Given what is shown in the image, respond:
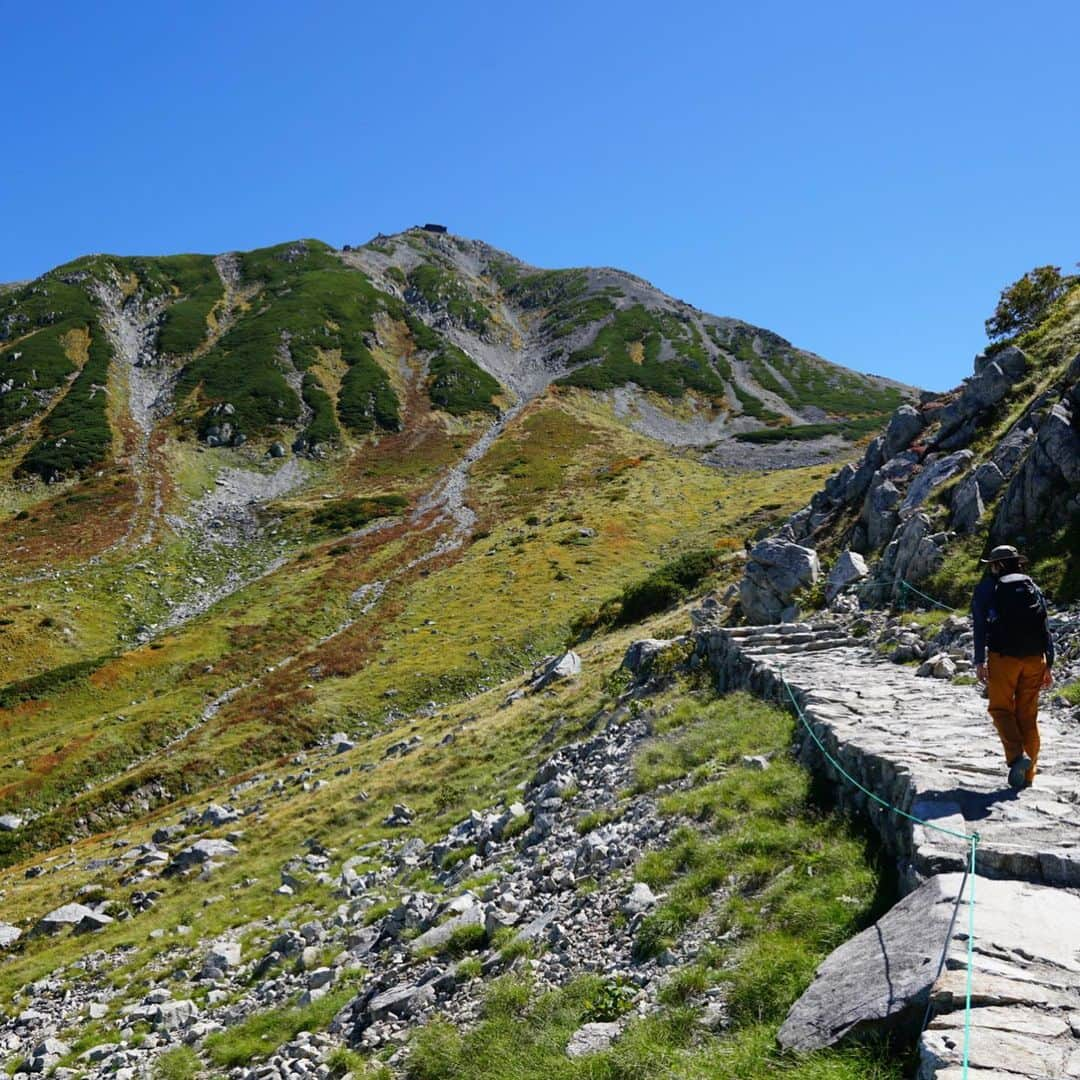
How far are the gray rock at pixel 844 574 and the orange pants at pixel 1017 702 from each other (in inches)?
579

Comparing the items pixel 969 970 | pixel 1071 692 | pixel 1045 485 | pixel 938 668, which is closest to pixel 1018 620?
pixel 1071 692

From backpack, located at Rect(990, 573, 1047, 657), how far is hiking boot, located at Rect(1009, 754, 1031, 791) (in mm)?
1316

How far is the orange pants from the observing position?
927 cm

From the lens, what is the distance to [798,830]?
10.1 metres

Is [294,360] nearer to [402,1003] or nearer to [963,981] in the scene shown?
[402,1003]

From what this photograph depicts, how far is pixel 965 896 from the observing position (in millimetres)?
6789

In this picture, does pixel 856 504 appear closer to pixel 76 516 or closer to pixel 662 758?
pixel 662 758

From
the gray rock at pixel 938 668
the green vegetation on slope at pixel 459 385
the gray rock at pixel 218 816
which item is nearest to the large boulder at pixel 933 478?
the gray rock at pixel 938 668

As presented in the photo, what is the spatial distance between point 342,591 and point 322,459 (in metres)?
60.5

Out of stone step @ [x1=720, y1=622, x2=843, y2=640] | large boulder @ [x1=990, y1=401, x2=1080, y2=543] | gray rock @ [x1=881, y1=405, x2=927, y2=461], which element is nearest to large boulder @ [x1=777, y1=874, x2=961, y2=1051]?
stone step @ [x1=720, y1=622, x2=843, y2=640]

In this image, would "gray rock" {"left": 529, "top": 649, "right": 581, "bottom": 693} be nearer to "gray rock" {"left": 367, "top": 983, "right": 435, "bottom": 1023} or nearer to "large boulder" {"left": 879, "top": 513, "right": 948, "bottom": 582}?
"large boulder" {"left": 879, "top": 513, "right": 948, "bottom": 582}

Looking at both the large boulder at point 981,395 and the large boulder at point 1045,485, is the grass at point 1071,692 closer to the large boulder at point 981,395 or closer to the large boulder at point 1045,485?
the large boulder at point 1045,485

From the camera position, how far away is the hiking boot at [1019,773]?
8945 mm

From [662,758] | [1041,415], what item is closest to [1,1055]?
[662,758]
